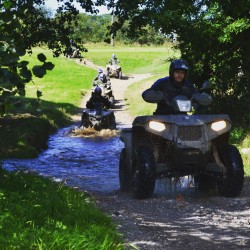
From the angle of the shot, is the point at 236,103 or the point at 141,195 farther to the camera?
the point at 236,103

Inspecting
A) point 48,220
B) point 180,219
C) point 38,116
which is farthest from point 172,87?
point 38,116

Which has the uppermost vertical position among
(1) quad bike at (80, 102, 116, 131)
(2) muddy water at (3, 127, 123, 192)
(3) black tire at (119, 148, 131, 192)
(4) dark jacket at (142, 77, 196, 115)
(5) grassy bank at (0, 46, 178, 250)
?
(4) dark jacket at (142, 77, 196, 115)

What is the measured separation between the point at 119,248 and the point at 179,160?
3164 millimetres

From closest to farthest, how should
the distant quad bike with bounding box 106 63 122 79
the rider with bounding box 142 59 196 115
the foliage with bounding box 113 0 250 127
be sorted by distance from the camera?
the rider with bounding box 142 59 196 115 → the foliage with bounding box 113 0 250 127 → the distant quad bike with bounding box 106 63 122 79

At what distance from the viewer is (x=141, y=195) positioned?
25.2 ft

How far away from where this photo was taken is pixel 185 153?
25.0 ft

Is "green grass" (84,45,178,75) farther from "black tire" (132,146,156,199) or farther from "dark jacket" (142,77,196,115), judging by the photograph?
"black tire" (132,146,156,199)

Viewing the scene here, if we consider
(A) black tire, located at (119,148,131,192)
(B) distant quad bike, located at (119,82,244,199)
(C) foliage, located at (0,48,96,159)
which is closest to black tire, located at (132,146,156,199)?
(B) distant quad bike, located at (119,82,244,199)

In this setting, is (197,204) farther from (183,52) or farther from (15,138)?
(183,52)

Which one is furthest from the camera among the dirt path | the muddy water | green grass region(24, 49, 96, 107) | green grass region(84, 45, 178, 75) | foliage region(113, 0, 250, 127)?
green grass region(84, 45, 178, 75)

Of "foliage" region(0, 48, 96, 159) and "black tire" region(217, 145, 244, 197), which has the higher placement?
"black tire" region(217, 145, 244, 197)

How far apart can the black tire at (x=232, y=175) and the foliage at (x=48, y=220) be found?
6.65ft

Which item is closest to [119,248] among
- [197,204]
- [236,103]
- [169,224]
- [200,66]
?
[169,224]

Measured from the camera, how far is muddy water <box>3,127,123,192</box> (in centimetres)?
1070
